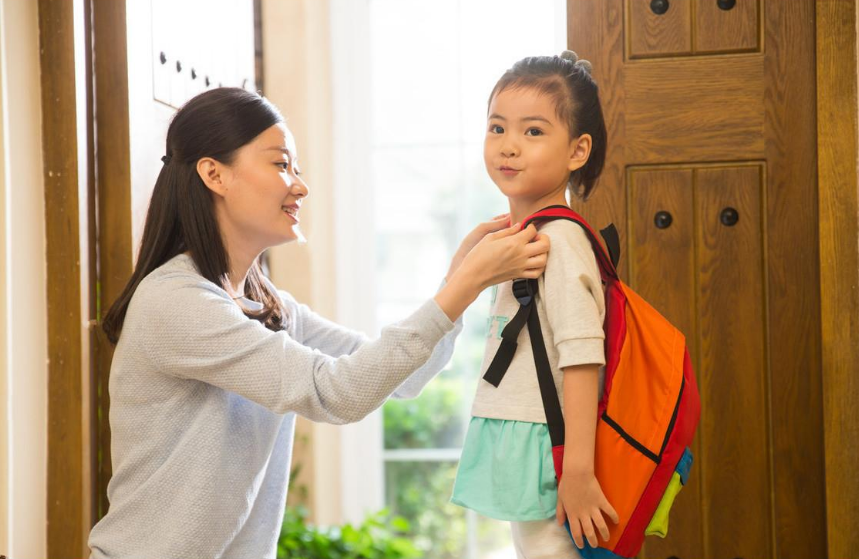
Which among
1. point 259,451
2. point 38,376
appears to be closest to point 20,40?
point 38,376

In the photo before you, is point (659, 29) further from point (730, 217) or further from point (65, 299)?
point (65, 299)

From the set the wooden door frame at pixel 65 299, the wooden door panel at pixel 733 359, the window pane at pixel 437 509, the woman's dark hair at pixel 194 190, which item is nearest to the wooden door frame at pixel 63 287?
the wooden door frame at pixel 65 299

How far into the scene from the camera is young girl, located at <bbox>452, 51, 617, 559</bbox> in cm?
123

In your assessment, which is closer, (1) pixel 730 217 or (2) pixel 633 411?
(2) pixel 633 411

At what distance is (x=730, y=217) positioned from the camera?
192 centimetres

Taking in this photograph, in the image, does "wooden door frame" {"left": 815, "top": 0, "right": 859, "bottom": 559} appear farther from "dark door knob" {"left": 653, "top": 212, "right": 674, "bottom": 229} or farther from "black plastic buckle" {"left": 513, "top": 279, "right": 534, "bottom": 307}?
"black plastic buckle" {"left": 513, "top": 279, "right": 534, "bottom": 307}

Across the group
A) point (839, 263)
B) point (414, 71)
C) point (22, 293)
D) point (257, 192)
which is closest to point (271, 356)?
point (257, 192)

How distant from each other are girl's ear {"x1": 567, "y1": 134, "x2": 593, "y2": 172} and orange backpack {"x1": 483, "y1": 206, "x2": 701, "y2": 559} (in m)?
0.25

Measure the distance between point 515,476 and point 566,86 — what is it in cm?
68

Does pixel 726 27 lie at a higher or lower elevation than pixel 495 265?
higher

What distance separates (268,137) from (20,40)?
0.51 metres

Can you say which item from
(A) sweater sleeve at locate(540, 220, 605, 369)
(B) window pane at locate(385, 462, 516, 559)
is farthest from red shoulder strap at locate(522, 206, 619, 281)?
(B) window pane at locate(385, 462, 516, 559)

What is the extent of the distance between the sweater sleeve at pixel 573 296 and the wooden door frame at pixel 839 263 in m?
0.78

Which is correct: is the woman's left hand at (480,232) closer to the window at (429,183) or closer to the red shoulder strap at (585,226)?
the red shoulder strap at (585,226)
